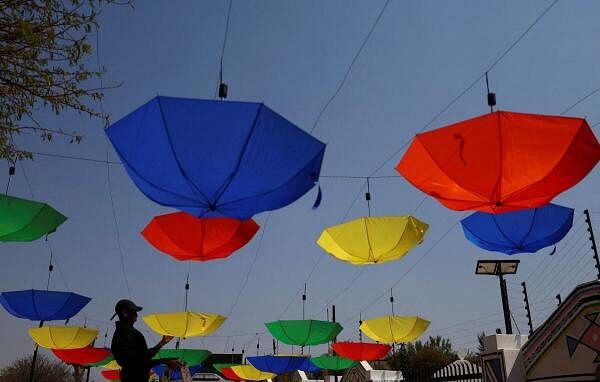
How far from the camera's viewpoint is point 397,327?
53.6 feet

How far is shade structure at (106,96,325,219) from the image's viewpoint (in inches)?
220

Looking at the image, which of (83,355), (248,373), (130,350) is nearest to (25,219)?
(130,350)

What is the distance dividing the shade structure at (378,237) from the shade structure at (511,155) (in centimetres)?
342

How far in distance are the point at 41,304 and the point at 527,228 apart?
1166 cm

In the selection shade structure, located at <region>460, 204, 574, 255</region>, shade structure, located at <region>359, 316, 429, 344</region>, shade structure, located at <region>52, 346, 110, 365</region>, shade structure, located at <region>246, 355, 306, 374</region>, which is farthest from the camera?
shade structure, located at <region>52, 346, 110, 365</region>

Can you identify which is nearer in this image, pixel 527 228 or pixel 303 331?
pixel 527 228

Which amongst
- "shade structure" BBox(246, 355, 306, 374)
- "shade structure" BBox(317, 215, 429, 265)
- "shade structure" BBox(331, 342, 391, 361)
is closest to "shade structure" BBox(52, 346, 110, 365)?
"shade structure" BBox(246, 355, 306, 374)

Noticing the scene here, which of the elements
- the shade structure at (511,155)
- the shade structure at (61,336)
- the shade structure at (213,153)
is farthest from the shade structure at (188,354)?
the shade structure at (511,155)

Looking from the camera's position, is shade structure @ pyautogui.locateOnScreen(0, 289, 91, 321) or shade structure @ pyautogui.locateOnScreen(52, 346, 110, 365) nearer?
shade structure @ pyautogui.locateOnScreen(0, 289, 91, 321)

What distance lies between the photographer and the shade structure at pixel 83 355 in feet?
61.9

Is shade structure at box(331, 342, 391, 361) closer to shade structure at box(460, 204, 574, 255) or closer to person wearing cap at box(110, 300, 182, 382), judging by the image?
shade structure at box(460, 204, 574, 255)

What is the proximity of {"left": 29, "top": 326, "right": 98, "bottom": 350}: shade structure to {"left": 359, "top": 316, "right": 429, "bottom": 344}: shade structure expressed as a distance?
9093mm

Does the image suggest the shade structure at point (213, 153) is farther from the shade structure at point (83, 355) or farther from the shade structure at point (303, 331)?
the shade structure at point (83, 355)

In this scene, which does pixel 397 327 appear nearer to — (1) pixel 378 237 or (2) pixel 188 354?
(1) pixel 378 237
